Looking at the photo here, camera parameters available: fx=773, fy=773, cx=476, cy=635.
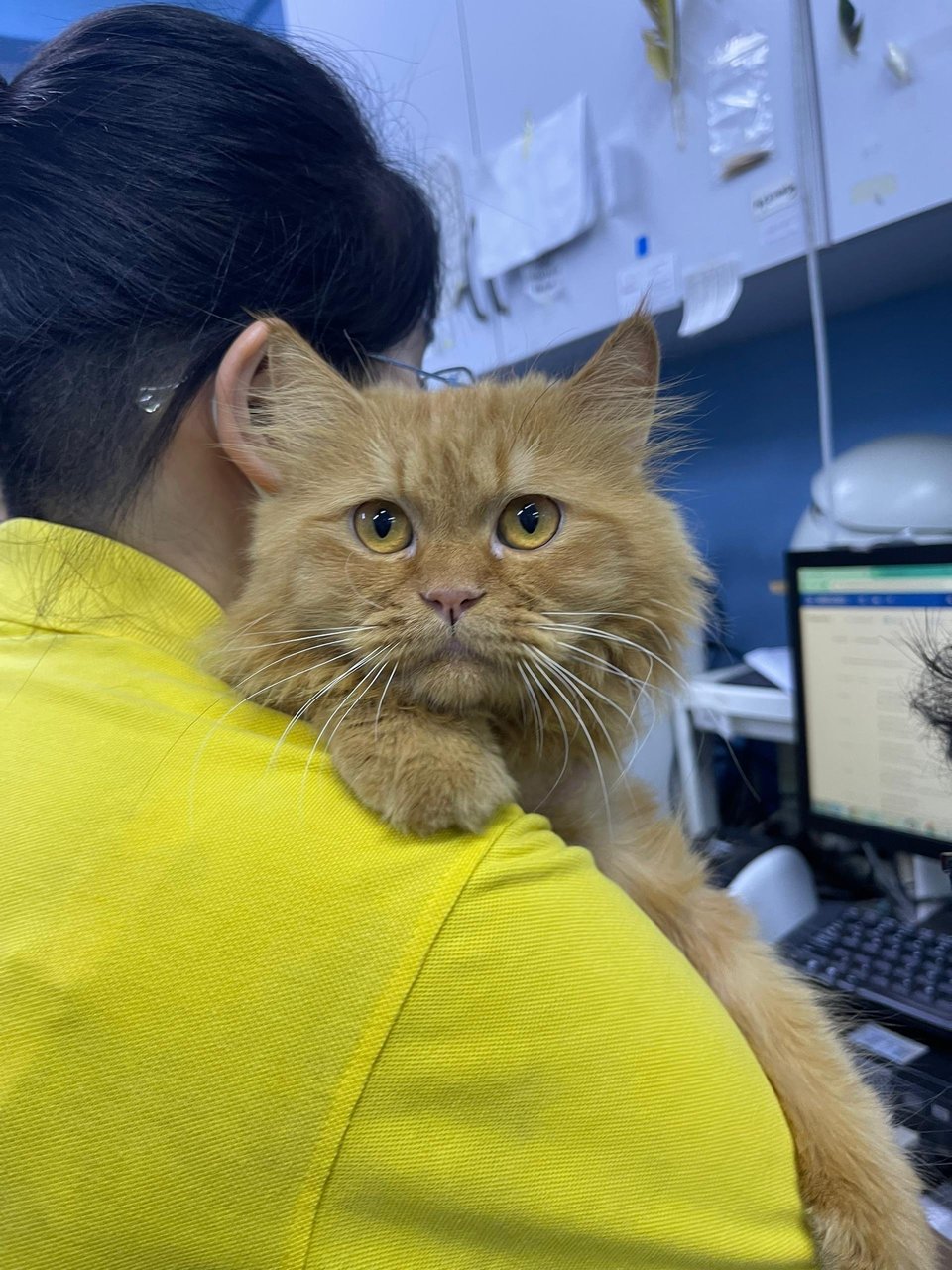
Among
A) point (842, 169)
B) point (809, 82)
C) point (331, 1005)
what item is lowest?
point (331, 1005)

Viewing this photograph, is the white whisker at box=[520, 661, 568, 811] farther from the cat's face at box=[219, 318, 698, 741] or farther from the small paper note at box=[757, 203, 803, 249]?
the small paper note at box=[757, 203, 803, 249]

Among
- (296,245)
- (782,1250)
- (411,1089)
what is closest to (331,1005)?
(411,1089)

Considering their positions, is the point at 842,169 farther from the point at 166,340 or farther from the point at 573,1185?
the point at 573,1185

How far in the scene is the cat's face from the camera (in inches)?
27.9

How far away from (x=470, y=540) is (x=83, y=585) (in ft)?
1.22

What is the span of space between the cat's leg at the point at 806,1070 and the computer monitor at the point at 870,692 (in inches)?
21.7

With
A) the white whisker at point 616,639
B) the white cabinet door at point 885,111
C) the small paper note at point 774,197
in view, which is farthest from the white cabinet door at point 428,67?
the white whisker at point 616,639

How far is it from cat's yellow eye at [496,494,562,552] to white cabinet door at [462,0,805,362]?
0.90 m

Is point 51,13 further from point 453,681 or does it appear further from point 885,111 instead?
point 885,111

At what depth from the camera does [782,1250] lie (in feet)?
1.93

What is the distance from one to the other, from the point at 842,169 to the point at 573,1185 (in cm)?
143

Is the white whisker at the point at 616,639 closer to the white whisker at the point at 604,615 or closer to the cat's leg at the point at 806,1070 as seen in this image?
the white whisker at the point at 604,615

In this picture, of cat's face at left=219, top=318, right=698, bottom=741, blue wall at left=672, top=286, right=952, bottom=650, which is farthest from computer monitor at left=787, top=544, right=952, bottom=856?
cat's face at left=219, top=318, right=698, bottom=741

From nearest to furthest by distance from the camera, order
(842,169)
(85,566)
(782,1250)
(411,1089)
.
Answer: (411,1089), (782,1250), (85,566), (842,169)
